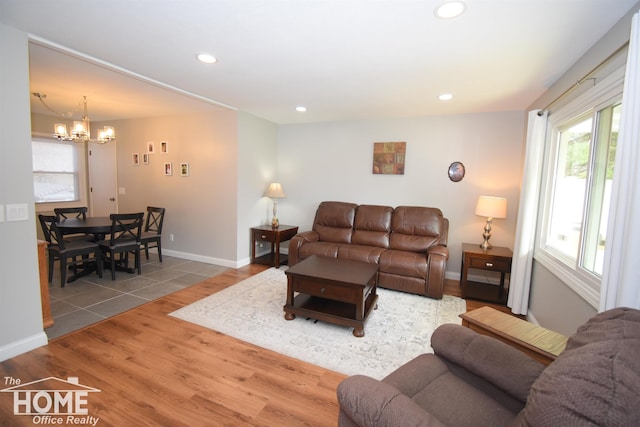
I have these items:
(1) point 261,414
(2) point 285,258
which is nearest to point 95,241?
(2) point 285,258

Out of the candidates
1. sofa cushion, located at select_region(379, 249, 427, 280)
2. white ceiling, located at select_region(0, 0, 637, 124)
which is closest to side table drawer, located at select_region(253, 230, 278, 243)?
sofa cushion, located at select_region(379, 249, 427, 280)

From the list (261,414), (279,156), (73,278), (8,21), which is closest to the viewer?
(261,414)

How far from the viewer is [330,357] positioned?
7.48 ft

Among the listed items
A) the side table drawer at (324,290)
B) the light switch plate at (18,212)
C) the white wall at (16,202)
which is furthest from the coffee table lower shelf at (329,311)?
the light switch plate at (18,212)

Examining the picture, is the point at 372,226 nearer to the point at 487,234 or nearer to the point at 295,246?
the point at 295,246

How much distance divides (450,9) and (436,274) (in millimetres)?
2696

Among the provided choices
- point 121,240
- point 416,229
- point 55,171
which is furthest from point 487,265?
point 55,171

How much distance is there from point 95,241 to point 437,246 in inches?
184

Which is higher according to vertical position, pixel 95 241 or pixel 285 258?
pixel 95 241

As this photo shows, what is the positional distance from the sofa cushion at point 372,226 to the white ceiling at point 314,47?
158cm

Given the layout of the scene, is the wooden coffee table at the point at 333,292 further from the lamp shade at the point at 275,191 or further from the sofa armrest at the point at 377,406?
the lamp shade at the point at 275,191

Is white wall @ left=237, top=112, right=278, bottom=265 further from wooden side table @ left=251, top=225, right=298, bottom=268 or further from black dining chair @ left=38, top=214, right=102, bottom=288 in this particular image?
black dining chair @ left=38, top=214, right=102, bottom=288

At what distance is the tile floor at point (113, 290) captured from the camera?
2807mm

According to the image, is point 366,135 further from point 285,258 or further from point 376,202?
point 285,258
